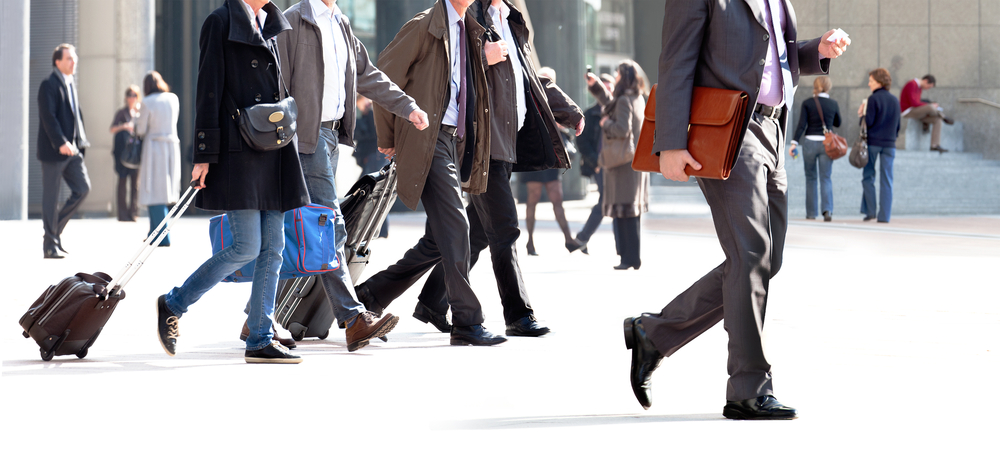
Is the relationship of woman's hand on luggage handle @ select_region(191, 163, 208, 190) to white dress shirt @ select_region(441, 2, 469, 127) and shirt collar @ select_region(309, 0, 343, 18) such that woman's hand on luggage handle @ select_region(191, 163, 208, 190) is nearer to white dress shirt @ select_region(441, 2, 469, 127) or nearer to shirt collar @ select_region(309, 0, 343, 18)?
shirt collar @ select_region(309, 0, 343, 18)

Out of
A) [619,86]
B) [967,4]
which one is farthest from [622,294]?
[967,4]

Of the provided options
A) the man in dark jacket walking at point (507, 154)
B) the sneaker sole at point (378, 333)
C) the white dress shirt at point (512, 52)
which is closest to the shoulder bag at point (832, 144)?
the man in dark jacket walking at point (507, 154)

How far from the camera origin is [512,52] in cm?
618

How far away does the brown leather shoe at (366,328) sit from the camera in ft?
17.2

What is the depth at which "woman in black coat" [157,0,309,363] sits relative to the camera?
4.96 meters

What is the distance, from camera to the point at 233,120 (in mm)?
5004

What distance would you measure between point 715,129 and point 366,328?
2055 mm

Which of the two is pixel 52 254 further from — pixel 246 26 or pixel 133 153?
pixel 246 26

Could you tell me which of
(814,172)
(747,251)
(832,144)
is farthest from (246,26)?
(814,172)

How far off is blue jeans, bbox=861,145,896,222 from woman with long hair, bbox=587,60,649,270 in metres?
7.30

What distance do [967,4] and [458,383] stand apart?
2102cm

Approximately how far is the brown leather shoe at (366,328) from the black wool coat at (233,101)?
655 mm

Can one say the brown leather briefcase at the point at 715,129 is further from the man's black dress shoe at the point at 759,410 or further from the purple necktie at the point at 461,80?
the purple necktie at the point at 461,80

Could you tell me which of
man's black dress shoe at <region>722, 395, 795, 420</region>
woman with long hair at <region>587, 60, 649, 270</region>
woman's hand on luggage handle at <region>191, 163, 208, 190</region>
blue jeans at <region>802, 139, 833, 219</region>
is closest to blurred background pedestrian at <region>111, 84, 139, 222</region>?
woman with long hair at <region>587, 60, 649, 270</region>
